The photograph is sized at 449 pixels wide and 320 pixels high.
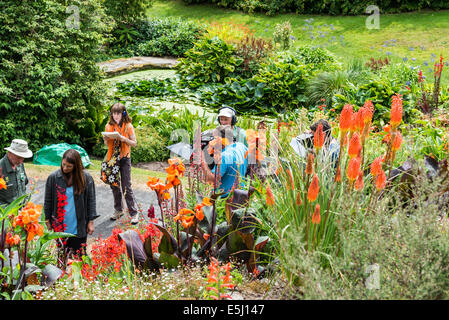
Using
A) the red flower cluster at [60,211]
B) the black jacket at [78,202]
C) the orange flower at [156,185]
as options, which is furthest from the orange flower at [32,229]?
the black jacket at [78,202]

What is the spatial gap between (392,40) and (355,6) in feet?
11.9

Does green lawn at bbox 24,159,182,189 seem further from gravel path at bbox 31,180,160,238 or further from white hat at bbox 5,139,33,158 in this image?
white hat at bbox 5,139,33,158

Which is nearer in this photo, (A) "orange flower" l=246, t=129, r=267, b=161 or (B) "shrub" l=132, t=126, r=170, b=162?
(A) "orange flower" l=246, t=129, r=267, b=161

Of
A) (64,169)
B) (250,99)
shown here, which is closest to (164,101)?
(250,99)

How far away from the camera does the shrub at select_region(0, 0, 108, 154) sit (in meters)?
8.15

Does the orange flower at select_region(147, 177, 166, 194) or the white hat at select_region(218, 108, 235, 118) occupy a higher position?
the white hat at select_region(218, 108, 235, 118)

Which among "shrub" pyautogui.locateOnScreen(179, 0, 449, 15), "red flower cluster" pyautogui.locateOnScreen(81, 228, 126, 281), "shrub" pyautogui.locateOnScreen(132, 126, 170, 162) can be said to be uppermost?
"shrub" pyautogui.locateOnScreen(179, 0, 449, 15)

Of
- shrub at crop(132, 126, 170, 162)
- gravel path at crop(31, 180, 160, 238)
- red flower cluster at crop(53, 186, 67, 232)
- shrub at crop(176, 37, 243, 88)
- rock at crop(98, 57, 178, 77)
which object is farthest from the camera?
rock at crop(98, 57, 178, 77)

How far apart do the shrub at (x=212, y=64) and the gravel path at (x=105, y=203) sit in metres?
5.67

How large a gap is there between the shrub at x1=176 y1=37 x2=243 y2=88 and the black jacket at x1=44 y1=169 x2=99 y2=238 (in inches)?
316

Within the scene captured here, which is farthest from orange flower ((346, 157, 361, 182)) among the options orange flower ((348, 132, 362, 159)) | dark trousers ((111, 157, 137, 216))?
dark trousers ((111, 157, 137, 216))

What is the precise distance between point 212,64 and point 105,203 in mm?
6813

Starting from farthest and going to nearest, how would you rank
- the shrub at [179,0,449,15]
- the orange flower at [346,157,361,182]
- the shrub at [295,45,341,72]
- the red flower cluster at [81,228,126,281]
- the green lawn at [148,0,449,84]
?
the shrub at [179,0,449,15]
the green lawn at [148,0,449,84]
the shrub at [295,45,341,72]
the red flower cluster at [81,228,126,281]
the orange flower at [346,157,361,182]

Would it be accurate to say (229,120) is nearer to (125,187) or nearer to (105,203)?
(125,187)
